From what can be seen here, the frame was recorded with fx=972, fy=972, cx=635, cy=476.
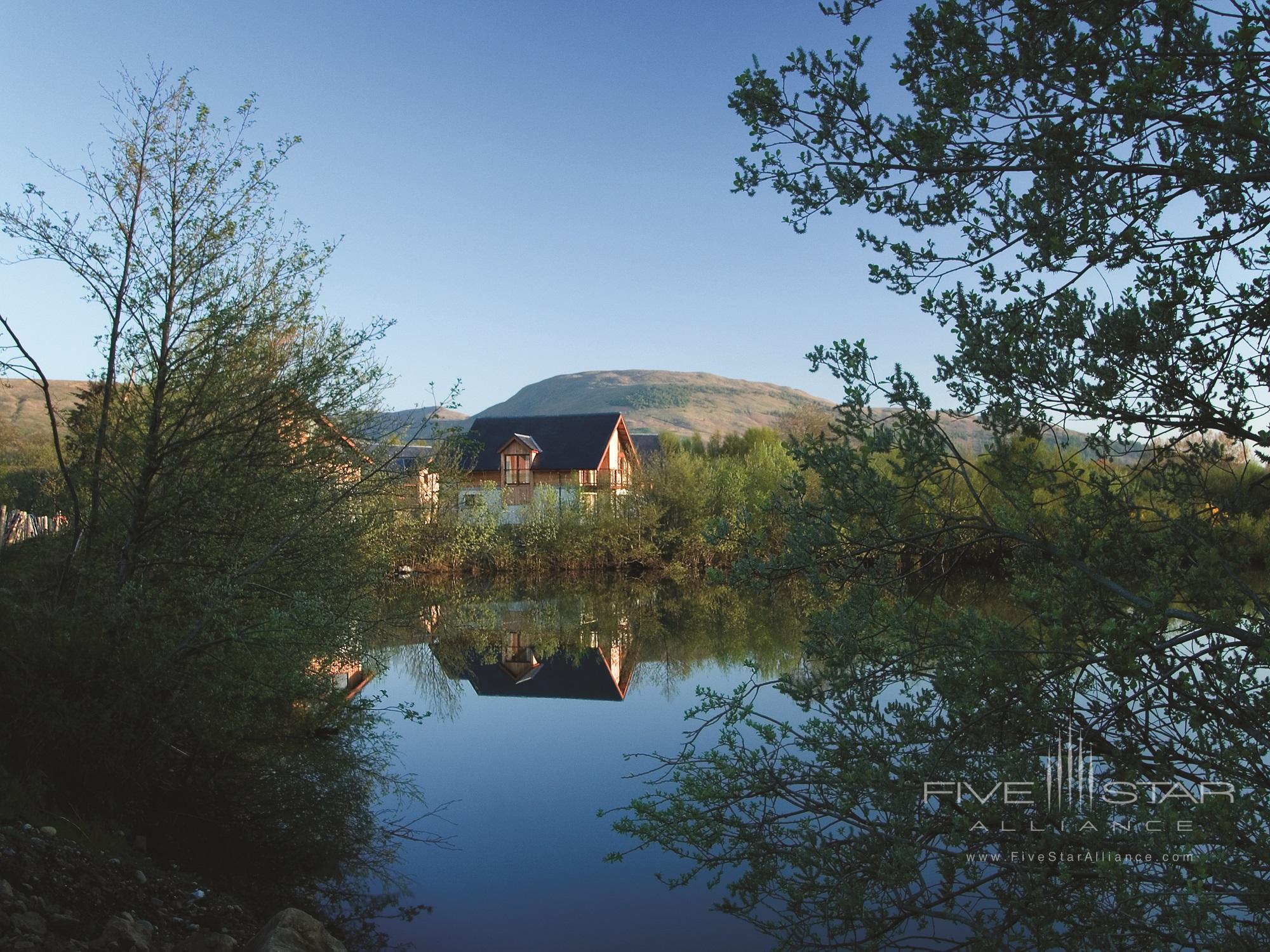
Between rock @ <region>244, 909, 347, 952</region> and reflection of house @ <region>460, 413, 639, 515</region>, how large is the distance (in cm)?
3910

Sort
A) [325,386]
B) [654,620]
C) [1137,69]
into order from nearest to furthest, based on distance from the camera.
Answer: [1137,69], [325,386], [654,620]

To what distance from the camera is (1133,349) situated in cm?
327

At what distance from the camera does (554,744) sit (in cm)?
1204

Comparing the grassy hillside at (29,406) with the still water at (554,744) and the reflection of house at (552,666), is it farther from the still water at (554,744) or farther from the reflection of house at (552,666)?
the reflection of house at (552,666)

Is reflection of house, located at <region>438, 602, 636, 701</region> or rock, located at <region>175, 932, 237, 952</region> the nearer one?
rock, located at <region>175, 932, 237, 952</region>

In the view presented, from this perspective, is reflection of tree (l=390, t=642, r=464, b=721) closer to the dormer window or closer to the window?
the window

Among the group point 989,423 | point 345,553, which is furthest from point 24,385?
point 989,423

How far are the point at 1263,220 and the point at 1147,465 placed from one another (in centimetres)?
94

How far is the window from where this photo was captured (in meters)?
48.7

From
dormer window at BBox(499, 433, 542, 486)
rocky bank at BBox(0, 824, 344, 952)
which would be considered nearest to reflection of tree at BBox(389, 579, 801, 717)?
rocky bank at BBox(0, 824, 344, 952)

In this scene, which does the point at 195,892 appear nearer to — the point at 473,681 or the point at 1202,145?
the point at 1202,145

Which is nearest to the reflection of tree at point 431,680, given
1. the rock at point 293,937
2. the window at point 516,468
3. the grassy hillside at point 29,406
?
the grassy hillside at point 29,406

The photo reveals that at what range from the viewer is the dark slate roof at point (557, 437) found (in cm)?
4881

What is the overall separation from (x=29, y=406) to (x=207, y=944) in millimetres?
103086
